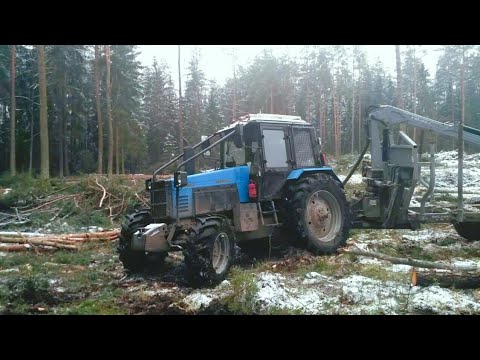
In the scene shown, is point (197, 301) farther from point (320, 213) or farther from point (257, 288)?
point (320, 213)

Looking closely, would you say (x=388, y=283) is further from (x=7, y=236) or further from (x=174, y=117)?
(x=174, y=117)

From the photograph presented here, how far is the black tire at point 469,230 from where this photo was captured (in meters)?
10.1

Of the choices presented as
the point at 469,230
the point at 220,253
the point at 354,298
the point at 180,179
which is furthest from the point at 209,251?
the point at 469,230

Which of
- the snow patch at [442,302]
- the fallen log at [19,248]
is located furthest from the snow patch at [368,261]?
the fallen log at [19,248]

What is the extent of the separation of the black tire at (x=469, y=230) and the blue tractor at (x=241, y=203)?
280 cm

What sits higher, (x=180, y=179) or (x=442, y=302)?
(x=180, y=179)

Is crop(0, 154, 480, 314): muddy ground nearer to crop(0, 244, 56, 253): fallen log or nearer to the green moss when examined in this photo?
the green moss

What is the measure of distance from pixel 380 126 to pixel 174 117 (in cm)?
2711

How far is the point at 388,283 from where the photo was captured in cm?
685

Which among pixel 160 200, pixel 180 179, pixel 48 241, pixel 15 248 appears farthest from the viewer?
pixel 48 241

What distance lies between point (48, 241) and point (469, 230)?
10081mm

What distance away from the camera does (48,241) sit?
36.7ft

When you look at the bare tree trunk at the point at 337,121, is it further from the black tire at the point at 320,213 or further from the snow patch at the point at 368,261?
the snow patch at the point at 368,261
